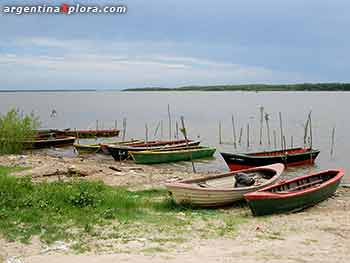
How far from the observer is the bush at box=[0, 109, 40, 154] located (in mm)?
19938

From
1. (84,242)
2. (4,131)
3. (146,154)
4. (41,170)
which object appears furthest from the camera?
(146,154)

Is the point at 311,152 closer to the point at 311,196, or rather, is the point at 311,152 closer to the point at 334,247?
the point at 311,196

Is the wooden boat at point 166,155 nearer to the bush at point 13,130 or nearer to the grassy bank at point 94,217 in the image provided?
the bush at point 13,130

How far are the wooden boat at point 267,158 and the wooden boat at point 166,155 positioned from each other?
3756 millimetres

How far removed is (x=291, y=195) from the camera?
33.6ft

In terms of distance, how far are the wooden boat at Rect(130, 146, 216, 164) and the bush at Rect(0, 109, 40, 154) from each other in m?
5.15

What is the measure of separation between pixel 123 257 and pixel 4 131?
15213mm

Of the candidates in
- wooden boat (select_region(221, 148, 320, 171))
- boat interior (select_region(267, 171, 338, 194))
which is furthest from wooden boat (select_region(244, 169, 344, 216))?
wooden boat (select_region(221, 148, 320, 171))

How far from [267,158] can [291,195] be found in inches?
358

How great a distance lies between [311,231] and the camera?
852 centimetres

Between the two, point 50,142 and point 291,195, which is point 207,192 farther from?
point 50,142

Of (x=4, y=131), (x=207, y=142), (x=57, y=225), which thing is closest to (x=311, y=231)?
(x=57, y=225)

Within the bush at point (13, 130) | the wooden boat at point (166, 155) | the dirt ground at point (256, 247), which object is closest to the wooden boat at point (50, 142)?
the bush at point (13, 130)

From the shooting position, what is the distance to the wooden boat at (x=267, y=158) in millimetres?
18625
